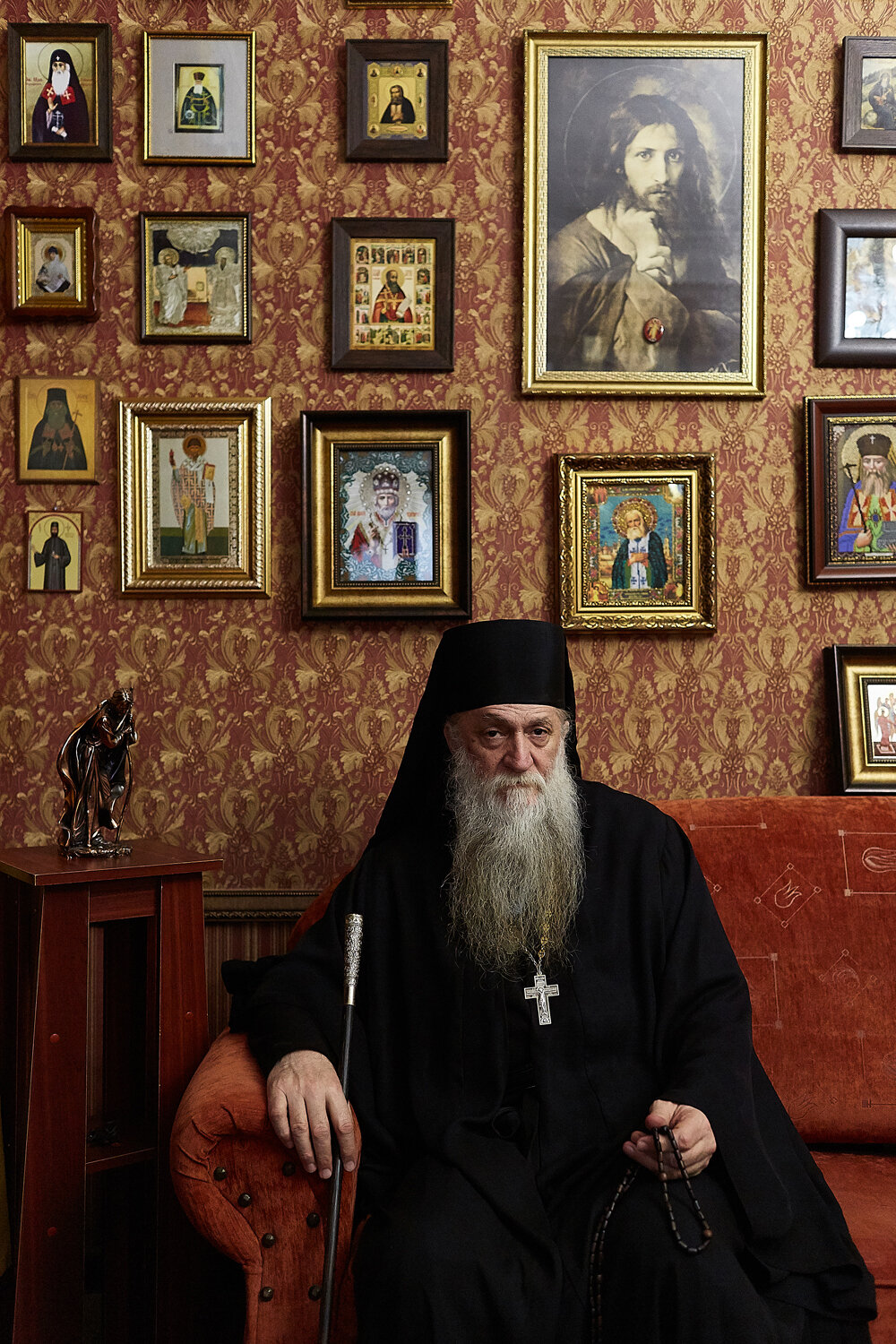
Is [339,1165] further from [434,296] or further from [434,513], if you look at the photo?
[434,296]

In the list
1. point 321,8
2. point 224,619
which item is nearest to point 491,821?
point 224,619

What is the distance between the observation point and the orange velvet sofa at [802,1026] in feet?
6.19

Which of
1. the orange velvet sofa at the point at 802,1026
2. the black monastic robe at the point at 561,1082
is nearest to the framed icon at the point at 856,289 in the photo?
the orange velvet sofa at the point at 802,1026

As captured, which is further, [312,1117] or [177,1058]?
[177,1058]

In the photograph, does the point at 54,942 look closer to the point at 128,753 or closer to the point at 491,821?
the point at 128,753

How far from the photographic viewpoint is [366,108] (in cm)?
297

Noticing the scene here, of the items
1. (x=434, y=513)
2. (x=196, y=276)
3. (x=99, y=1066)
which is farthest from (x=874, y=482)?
(x=99, y=1066)

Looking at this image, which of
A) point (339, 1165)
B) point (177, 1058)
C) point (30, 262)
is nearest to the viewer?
point (339, 1165)

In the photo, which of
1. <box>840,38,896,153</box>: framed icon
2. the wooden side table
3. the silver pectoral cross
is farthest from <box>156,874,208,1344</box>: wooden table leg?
<box>840,38,896,153</box>: framed icon

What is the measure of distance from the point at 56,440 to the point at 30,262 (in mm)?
517

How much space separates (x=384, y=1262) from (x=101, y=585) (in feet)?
6.59

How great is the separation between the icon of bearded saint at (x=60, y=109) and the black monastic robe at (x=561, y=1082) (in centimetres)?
225

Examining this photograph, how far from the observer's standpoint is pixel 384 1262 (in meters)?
1.78

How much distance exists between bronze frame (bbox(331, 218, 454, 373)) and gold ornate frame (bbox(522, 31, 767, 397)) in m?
0.23
